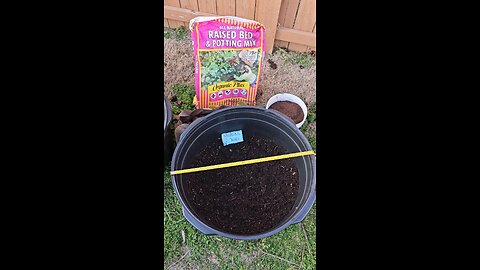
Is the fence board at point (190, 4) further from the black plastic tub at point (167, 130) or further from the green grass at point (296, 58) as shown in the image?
the black plastic tub at point (167, 130)

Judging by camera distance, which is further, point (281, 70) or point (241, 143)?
point (281, 70)

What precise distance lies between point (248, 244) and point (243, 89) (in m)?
0.71

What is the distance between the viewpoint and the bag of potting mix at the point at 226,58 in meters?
1.53

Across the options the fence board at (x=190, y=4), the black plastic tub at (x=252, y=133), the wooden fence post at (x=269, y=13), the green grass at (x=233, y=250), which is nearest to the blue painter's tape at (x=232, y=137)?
the black plastic tub at (x=252, y=133)

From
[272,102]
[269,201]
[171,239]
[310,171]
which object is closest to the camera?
[310,171]

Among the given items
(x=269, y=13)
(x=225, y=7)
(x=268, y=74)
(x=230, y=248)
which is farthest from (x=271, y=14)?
(x=230, y=248)

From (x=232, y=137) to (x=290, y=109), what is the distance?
40 centimetres

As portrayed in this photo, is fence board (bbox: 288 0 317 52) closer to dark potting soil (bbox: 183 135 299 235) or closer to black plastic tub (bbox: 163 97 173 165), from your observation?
dark potting soil (bbox: 183 135 299 235)

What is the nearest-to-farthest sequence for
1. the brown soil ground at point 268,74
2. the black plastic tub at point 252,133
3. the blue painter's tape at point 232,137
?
the black plastic tub at point 252,133 → the blue painter's tape at point 232,137 → the brown soil ground at point 268,74

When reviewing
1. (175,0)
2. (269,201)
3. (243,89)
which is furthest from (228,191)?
(175,0)

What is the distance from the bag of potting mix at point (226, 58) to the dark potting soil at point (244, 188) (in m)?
0.22

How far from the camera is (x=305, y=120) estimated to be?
195 cm

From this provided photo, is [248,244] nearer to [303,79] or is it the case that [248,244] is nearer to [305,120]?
[305,120]

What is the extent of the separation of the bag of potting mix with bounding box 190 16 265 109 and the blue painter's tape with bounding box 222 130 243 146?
0.21m
